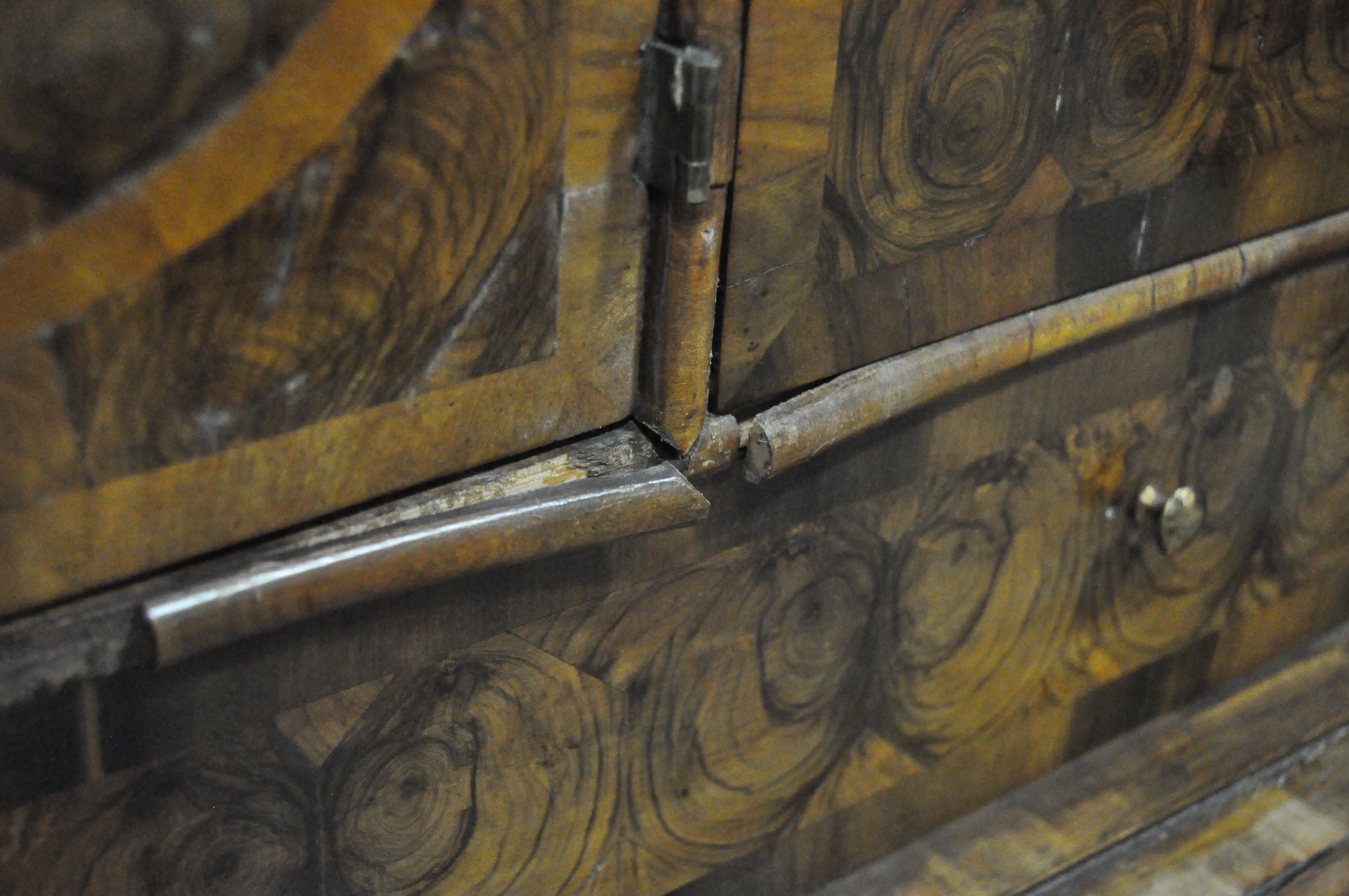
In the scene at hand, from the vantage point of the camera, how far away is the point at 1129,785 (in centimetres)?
127

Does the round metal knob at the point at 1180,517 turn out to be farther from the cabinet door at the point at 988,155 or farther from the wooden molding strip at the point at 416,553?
the wooden molding strip at the point at 416,553

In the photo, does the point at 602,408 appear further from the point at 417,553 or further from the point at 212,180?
the point at 212,180

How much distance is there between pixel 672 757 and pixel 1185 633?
0.59 m

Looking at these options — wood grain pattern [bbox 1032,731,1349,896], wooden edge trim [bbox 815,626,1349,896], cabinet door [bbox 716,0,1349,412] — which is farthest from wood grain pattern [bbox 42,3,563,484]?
wood grain pattern [bbox 1032,731,1349,896]

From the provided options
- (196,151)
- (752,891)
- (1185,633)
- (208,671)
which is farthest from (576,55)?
(1185,633)

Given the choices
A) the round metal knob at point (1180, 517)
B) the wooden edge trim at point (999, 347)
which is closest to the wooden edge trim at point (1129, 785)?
the round metal knob at point (1180, 517)

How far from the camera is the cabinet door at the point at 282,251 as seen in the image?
1.82 feet

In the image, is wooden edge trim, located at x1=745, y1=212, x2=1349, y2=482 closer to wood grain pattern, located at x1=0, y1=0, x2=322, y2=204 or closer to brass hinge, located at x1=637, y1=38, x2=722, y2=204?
brass hinge, located at x1=637, y1=38, x2=722, y2=204

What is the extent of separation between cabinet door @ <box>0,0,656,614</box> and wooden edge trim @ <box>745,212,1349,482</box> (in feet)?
0.45

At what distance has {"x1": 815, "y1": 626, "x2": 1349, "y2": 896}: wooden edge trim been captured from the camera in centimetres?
115

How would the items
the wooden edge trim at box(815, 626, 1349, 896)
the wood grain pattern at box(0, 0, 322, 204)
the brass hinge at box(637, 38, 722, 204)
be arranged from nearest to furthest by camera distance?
the wood grain pattern at box(0, 0, 322, 204) → the brass hinge at box(637, 38, 722, 204) → the wooden edge trim at box(815, 626, 1349, 896)

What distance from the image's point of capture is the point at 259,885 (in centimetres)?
75

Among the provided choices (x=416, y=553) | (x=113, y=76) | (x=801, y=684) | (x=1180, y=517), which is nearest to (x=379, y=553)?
(x=416, y=553)

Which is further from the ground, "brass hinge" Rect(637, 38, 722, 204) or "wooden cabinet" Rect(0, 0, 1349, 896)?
"brass hinge" Rect(637, 38, 722, 204)
